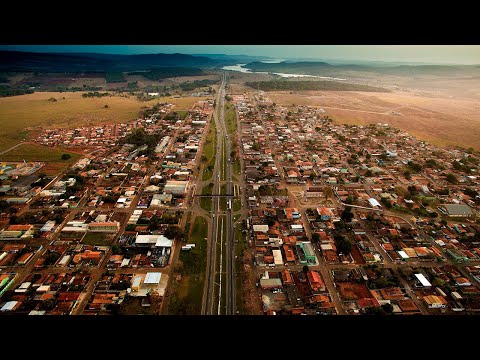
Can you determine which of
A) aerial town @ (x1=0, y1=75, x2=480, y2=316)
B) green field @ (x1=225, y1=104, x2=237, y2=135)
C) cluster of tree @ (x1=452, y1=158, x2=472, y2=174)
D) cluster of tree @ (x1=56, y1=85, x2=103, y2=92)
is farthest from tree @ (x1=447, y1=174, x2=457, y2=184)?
cluster of tree @ (x1=56, y1=85, x2=103, y2=92)

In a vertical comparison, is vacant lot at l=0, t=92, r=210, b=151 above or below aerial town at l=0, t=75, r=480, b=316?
below

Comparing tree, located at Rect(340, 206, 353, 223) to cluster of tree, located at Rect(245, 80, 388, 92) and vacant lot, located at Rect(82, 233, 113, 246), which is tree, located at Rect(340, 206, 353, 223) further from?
cluster of tree, located at Rect(245, 80, 388, 92)

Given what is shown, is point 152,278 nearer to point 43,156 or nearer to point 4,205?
point 4,205

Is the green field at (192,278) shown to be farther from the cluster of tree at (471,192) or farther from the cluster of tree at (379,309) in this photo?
the cluster of tree at (471,192)

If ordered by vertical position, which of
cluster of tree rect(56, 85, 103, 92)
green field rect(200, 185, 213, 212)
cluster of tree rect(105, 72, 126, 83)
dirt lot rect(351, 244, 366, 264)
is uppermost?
green field rect(200, 185, 213, 212)
